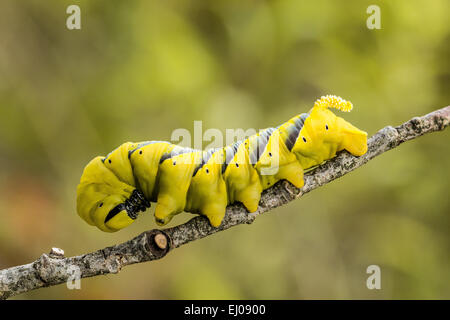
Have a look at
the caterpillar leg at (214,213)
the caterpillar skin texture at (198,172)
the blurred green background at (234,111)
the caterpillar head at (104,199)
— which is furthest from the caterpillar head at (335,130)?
the blurred green background at (234,111)

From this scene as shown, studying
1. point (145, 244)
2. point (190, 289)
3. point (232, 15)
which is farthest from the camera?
point (232, 15)

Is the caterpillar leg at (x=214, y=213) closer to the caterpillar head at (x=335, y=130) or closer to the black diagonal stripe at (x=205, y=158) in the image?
the black diagonal stripe at (x=205, y=158)

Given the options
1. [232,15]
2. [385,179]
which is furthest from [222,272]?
[232,15]

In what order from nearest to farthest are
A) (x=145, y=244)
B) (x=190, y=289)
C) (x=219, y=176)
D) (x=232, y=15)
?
1. (x=145, y=244)
2. (x=219, y=176)
3. (x=190, y=289)
4. (x=232, y=15)

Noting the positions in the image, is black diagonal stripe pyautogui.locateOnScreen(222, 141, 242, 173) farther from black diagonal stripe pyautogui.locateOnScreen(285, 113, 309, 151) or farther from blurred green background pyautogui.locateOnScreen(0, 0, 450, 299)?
blurred green background pyautogui.locateOnScreen(0, 0, 450, 299)

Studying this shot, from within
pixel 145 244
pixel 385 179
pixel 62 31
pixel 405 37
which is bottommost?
pixel 145 244

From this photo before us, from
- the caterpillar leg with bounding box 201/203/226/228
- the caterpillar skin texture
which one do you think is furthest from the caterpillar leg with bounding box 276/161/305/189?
the caterpillar leg with bounding box 201/203/226/228

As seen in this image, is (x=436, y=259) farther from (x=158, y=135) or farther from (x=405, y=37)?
(x=158, y=135)

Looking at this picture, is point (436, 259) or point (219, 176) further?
point (436, 259)
